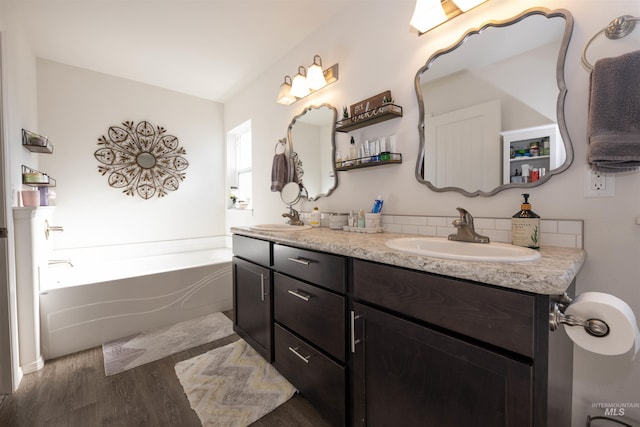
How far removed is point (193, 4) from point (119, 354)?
2.49 meters

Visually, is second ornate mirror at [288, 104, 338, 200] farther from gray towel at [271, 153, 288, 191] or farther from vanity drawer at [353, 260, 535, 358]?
vanity drawer at [353, 260, 535, 358]

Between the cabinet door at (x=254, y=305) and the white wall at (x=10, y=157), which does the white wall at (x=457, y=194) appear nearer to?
the cabinet door at (x=254, y=305)

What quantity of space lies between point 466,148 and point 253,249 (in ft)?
4.39

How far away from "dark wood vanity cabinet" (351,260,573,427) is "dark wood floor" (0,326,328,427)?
0.62 meters

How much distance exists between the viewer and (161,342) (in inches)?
82.3

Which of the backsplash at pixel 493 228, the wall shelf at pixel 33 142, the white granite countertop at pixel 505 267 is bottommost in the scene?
the white granite countertop at pixel 505 267

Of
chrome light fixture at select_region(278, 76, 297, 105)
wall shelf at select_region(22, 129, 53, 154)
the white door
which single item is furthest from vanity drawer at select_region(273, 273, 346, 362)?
wall shelf at select_region(22, 129, 53, 154)

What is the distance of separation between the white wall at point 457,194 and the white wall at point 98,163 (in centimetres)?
130

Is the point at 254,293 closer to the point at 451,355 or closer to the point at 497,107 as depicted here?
the point at 451,355

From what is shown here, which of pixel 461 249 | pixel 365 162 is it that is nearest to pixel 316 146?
pixel 365 162

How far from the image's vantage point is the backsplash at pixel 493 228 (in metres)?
1.04

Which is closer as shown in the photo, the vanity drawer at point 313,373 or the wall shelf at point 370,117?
the vanity drawer at point 313,373

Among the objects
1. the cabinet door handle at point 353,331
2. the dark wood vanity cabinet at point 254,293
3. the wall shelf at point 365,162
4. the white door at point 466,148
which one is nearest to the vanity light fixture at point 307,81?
the wall shelf at point 365,162

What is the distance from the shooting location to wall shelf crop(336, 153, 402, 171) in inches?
61.0
